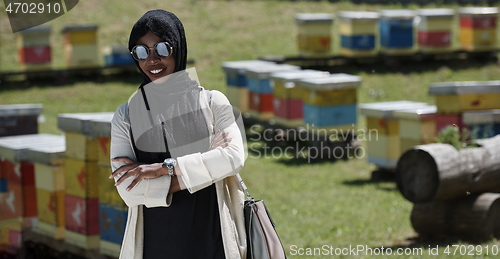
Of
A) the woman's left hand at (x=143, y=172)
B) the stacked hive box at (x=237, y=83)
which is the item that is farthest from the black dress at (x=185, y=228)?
the stacked hive box at (x=237, y=83)

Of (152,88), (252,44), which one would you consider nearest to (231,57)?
(252,44)

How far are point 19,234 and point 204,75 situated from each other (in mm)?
8131

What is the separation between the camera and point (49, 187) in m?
5.13

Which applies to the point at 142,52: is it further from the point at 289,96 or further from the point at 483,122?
the point at 289,96

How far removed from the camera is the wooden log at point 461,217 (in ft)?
16.9

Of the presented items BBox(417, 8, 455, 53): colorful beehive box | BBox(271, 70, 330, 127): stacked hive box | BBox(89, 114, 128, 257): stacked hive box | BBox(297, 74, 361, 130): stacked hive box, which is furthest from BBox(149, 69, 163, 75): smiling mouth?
BBox(417, 8, 455, 53): colorful beehive box

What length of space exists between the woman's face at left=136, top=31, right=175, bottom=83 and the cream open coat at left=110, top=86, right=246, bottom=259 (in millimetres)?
152

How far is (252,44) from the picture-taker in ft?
49.2

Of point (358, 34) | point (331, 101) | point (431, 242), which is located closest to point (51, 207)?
point (431, 242)

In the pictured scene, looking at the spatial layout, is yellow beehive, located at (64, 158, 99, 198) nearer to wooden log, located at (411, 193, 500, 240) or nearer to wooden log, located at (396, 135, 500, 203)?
wooden log, located at (396, 135, 500, 203)

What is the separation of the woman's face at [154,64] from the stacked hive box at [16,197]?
10.2 ft

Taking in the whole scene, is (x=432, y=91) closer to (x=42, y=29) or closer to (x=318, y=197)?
(x=318, y=197)

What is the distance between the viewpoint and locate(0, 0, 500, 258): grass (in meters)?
6.02

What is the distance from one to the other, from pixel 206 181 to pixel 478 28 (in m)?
12.1
